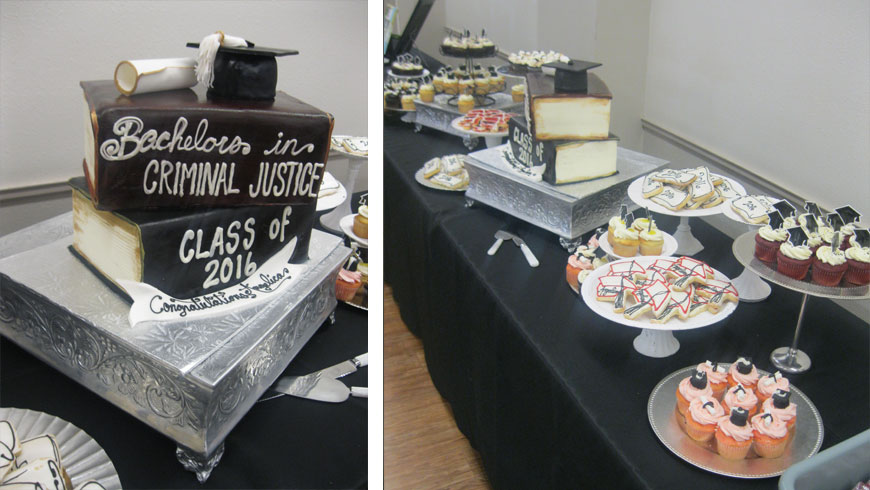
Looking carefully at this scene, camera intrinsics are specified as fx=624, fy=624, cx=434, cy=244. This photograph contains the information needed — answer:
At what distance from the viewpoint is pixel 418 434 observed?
1638 millimetres

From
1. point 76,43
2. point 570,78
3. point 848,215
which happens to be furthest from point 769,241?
point 76,43

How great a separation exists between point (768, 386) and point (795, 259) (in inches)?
7.7

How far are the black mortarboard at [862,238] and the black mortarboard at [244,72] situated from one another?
2.60 feet

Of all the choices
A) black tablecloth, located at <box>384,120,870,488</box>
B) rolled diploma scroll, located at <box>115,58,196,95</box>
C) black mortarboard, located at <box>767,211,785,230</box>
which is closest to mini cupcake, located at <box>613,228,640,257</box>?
black tablecloth, located at <box>384,120,870,488</box>

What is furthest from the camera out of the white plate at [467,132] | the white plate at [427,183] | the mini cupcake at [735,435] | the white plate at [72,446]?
the white plate at [467,132]

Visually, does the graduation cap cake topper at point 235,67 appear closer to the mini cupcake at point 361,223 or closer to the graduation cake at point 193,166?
the graduation cake at point 193,166

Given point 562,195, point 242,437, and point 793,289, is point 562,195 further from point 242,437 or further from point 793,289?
point 242,437

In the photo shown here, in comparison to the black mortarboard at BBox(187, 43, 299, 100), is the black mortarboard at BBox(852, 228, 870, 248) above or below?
below

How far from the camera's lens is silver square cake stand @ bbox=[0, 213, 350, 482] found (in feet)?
1.63

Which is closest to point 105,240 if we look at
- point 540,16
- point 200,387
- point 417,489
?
point 200,387

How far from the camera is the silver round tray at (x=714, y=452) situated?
710mm

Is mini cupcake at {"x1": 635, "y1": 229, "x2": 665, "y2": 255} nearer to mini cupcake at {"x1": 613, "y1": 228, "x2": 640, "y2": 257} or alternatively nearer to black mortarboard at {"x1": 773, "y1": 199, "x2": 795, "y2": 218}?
mini cupcake at {"x1": 613, "y1": 228, "x2": 640, "y2": 257}

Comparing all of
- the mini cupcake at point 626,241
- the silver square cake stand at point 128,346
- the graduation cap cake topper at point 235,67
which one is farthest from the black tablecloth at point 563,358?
the graduation cap cake topper at point 235,67

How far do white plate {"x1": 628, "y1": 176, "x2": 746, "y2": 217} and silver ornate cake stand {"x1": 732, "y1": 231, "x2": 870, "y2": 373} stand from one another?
0.46ft
